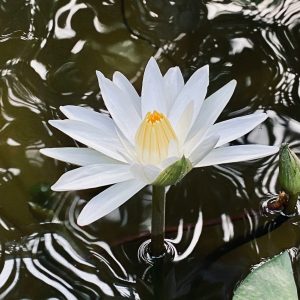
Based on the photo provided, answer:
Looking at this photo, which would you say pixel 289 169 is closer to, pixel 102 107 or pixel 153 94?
pixel 153 94

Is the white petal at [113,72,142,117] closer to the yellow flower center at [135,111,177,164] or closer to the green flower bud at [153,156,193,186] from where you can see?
the yellow flower center at [135,111,177,164]

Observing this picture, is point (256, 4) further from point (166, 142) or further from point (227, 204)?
point (166, 142)

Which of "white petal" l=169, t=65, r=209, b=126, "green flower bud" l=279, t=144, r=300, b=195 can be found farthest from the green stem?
"white petal" l=169, t=65, r=209, b=126

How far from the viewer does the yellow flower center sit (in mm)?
1279

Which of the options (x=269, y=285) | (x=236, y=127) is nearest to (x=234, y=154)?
(x=236, y=127)

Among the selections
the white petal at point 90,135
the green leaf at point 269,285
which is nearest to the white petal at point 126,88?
the white petal at point 90,135

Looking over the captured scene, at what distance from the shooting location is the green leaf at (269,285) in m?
1.25

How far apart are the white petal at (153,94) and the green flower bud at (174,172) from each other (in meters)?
0.20

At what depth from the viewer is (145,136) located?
4.24 feet

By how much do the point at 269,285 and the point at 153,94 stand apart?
488 millimetres

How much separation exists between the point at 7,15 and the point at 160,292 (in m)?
1.08

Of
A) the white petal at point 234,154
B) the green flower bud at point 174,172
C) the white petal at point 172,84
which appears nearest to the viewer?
the green flower bud at point 174,172

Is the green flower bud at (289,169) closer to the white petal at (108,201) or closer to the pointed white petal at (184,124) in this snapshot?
the pointed white petal at (184,124)

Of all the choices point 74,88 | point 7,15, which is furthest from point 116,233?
point 7,15
